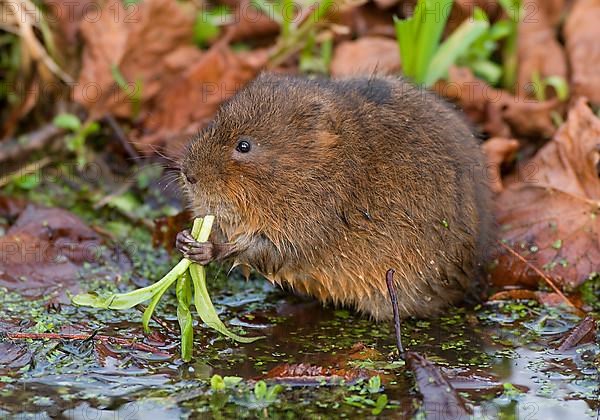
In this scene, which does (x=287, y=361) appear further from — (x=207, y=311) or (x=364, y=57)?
(x=364, y=57)

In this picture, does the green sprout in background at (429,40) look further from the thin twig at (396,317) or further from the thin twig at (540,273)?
the thin twig at (396,317)

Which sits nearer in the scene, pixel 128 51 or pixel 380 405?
pixel 380 405

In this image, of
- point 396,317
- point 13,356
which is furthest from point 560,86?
point 13,356

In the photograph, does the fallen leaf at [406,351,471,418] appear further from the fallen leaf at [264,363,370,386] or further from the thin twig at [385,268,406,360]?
the fallen leaf at [264,363,370,386]

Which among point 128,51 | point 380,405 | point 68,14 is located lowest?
point 380,405

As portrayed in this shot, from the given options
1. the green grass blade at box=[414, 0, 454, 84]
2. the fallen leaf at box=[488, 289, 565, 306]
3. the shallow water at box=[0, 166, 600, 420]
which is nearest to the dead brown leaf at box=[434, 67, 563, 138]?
the green grass blade at box=[414, 0, 454, 84]

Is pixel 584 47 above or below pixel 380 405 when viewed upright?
above

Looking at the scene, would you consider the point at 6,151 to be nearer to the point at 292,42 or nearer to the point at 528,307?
the point at 292,42
